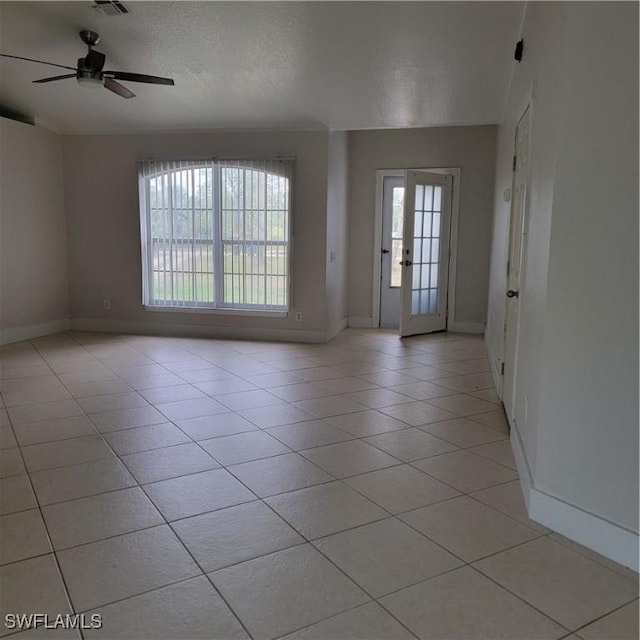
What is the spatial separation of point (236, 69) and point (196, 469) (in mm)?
3623

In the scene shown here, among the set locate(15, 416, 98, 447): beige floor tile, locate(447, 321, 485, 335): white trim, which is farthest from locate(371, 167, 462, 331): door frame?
locate(15, 416, 98, 447): beige floor tile

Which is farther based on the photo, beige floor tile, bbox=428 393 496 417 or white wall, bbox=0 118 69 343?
white wall, bbox=0 118 69 343

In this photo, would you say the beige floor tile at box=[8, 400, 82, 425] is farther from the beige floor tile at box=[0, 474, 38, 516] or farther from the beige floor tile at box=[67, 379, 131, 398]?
the beige floor tile at box=[0, 474, 38, 516]

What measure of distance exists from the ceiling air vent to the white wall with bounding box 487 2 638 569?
292 cm

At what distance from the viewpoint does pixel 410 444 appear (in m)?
3.26

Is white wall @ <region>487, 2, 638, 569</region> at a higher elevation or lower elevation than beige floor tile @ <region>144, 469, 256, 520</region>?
higher

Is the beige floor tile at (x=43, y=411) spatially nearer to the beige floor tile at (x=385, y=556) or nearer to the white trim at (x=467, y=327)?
the beige floor tile at (x=385, y=556)

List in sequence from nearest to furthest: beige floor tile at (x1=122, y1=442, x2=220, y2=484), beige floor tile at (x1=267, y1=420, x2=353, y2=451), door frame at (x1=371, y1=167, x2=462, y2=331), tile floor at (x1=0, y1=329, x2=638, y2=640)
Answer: tile floor at (x1=0, y1=329, x2=638, y2=640) < beige floor tile at (x1=122, y1=442, x2=220, y2=484) < beige floor tile at (x1=267, y1=420, x2=353, y2=451) < door frame at (x1=371, y1=167, x2=462, y2=331)

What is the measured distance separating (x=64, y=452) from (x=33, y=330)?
3945 millimetres

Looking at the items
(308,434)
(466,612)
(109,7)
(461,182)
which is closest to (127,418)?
(308,434)

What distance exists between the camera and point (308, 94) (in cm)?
534

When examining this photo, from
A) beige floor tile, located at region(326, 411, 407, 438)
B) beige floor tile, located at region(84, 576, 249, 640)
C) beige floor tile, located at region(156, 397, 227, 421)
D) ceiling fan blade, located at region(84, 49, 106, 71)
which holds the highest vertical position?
ceiling fan blade, located at region(84, 49, 106, 71)

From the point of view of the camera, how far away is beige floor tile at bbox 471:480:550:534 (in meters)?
2.38

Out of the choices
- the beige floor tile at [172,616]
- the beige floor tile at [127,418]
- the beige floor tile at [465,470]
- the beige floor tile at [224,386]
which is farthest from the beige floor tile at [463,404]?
the beige floor tile at [172,616]
